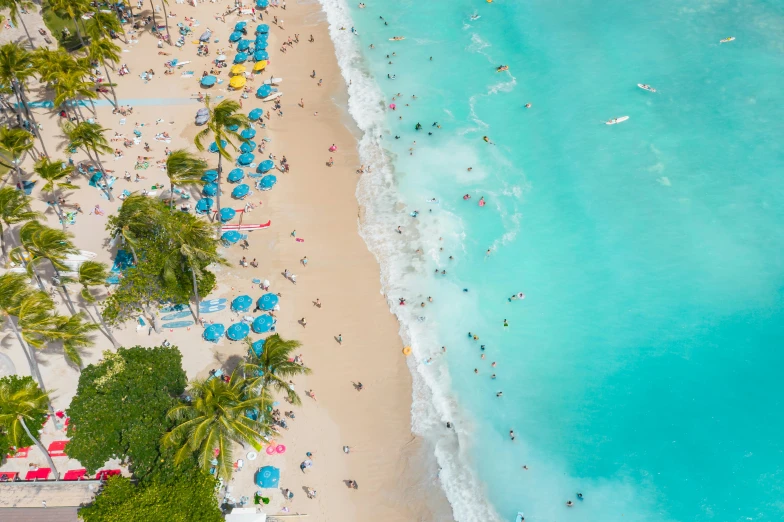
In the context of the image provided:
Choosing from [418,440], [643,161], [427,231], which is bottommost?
[418,440]

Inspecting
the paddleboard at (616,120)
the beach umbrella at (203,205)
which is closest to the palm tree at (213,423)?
the beach umbrella at (203,205)

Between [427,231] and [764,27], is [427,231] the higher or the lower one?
the lower one

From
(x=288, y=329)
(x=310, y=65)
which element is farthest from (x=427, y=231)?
(x=310, y=65)

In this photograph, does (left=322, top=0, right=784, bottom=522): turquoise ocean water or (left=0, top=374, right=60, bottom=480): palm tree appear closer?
(left=0, top=374, right=60, bottom=480): palm tree

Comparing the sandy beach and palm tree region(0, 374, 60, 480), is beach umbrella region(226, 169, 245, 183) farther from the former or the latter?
palm tree region(0, 374, 60, 480)

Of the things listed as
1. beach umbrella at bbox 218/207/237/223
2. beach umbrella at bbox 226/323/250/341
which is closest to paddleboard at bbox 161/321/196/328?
beach umbrella at bbox 226/323/250/341

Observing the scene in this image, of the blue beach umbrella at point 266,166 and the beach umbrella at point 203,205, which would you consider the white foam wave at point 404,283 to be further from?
the beach umbrella at point 203,205

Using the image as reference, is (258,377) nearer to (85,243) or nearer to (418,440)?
(418,440)
